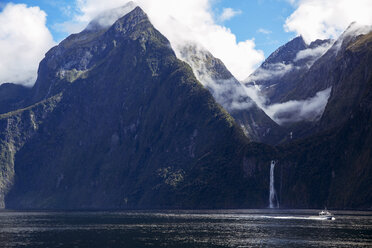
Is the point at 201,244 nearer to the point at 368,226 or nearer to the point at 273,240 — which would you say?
the point at 273,240

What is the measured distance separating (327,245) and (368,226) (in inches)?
2140

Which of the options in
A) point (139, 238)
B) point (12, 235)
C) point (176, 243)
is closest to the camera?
point (176, 243)

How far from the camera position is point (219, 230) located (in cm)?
19825

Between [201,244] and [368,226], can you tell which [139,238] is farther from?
[368,226]

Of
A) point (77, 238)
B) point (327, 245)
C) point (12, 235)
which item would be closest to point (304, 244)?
point (327, 245)

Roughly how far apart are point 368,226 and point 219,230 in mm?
53179

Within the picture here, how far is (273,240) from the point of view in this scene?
164 metres

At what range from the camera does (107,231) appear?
197 meters

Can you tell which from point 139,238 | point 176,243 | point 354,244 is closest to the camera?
point 354,244

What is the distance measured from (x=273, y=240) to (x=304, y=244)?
14.3 metres

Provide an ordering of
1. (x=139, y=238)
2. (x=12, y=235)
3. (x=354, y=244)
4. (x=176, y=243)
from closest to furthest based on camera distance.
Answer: (x=354, y=244)
(x=176, y=243)
(x=139, y=238)
(x=12, y=235)

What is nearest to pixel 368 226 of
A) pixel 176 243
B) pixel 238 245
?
pixel 238 245

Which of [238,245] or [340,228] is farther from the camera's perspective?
[340,228]

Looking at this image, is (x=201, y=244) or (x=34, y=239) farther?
(x=34, y=239)
